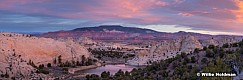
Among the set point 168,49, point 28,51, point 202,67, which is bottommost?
point 168,49

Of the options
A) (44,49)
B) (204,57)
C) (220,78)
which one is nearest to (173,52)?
(44,49)

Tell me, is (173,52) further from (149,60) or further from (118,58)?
(118,58)

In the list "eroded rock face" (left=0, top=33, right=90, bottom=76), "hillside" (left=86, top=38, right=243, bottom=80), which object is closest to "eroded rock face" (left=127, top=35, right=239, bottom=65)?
"eroded rock face" (left=0, top=33, right=90, bottom=76)

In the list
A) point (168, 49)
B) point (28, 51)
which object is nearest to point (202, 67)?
point (28, 51)

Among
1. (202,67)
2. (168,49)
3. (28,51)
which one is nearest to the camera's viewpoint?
(202,67)

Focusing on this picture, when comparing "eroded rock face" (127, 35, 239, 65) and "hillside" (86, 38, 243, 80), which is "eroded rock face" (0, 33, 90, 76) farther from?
"hillside" (86, 38, 243, 80)

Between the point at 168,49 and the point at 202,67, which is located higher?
the point at 202,67

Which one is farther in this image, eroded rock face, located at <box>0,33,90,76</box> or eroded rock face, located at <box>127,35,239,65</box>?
eroded rock face, located at <box>127,35,239,65</box>

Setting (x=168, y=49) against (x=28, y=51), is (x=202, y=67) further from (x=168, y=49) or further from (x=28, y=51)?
(x=168, y=49)

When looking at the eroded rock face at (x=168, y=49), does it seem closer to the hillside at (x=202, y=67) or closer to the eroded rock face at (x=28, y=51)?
the eroded rock face at (x=28, y=51)
